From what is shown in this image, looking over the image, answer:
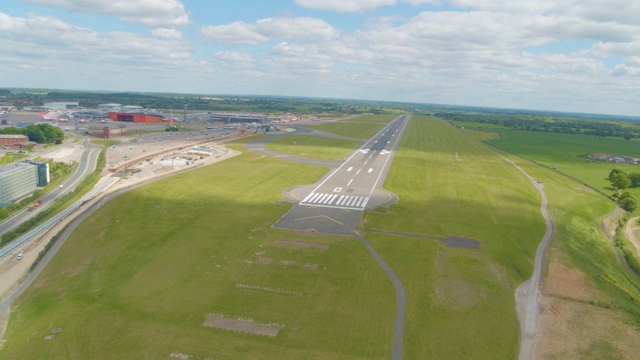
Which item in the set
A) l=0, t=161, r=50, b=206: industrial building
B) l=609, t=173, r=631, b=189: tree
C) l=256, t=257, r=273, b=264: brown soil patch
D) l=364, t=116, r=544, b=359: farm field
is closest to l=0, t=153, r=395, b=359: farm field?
l=256, t=257, r=273, b=264: brown soil patch

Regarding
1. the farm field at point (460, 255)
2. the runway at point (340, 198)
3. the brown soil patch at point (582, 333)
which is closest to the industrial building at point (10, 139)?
the runway at point (340, 198)

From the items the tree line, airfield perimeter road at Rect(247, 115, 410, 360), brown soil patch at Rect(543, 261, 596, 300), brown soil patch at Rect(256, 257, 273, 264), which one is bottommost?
brown soil patch at Rect(256, 257, 273, 264)

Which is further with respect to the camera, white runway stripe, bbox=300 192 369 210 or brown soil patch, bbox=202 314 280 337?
white runway stripe, bbox=300 192 369 210

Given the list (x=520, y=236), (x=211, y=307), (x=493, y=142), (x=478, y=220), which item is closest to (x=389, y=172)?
(x=478, y=220)

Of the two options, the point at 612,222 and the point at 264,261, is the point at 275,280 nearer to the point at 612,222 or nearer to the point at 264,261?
the point at 264,261

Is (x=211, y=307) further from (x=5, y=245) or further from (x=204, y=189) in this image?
(x=204, y=189)

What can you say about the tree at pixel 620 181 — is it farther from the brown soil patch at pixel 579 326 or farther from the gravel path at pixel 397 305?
the gravel path at pixel 397 305

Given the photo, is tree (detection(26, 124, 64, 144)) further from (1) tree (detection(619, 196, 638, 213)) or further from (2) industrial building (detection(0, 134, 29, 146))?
(1) tree (detection(619, 196, 638, 213))
